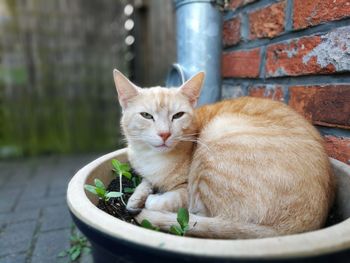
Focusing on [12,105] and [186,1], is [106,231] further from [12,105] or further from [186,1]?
[12,105]

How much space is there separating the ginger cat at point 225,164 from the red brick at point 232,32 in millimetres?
531

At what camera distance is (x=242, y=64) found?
169 cm

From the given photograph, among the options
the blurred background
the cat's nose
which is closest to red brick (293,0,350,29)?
the cat's nose

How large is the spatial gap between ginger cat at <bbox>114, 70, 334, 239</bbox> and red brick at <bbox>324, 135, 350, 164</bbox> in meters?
0.15

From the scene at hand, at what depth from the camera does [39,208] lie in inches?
89.0

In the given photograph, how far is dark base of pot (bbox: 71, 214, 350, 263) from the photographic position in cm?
61

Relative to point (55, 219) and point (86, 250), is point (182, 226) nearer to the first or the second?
point (86, 250)

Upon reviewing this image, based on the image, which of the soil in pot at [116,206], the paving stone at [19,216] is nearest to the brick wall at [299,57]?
the soil in pot at [116,206]

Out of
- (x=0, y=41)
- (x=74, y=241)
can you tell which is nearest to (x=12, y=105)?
(x=0, y=41)

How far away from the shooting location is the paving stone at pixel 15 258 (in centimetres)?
161

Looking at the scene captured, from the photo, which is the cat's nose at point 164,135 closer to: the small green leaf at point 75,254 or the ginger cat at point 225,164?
the ginger cat at point 225,164

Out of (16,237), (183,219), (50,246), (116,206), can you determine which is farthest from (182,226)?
(16,237)

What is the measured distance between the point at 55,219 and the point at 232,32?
1684 millimetres

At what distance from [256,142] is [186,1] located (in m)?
0.96
